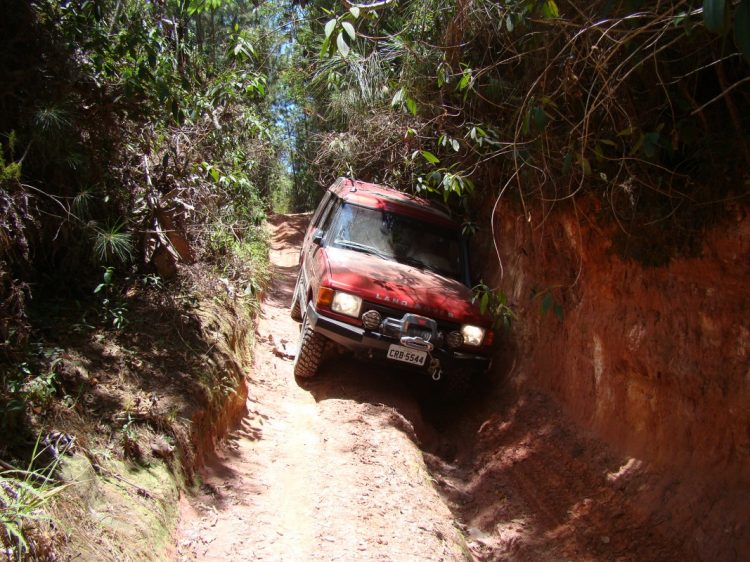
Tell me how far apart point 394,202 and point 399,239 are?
49 cm

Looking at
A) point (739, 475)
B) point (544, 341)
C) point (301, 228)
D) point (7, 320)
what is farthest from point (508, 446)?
point (301, 228)

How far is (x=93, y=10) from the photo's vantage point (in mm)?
4531

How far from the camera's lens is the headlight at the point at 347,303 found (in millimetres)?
5570

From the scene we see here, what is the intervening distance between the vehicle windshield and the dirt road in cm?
127

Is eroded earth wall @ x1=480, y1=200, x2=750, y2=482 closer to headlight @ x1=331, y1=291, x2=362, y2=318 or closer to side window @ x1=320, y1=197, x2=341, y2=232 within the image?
headlight @ x1=331, y1=291, x2=362, y2=318

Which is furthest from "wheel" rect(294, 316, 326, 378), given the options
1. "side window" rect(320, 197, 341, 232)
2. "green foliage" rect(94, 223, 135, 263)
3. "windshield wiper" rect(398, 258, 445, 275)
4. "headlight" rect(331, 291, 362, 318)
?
"green foliage" rect(94, 223, 135, 263)

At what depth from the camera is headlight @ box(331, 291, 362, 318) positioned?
5570 mm

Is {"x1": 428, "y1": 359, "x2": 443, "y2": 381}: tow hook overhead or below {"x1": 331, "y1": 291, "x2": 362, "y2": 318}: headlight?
below

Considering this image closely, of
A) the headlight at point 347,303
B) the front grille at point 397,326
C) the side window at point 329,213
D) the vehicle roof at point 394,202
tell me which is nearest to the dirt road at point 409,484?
the front grille at point 397,326

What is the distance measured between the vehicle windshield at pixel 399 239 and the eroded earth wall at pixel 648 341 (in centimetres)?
98

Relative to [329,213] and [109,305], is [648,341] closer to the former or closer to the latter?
[109,305]

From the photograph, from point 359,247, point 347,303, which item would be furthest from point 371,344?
point 359,247

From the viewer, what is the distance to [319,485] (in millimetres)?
4297

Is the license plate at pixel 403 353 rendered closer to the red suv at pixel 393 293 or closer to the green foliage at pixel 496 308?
the red suv at pixel 393 293
